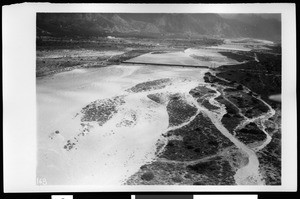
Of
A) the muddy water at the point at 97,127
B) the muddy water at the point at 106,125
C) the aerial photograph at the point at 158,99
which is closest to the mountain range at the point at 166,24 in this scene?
the aerial photograph at the point at 158,99

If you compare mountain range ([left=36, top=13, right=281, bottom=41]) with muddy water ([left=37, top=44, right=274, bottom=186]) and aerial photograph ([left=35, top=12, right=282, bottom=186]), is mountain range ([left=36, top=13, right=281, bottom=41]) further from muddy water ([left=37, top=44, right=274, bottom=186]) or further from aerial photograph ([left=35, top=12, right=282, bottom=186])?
muddy water ([left=37, top=44, right=274, bottom=186])

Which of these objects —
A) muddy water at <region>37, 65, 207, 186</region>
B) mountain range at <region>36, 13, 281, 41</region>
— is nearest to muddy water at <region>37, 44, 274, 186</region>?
muddy water at <region>37, 65, 207, 186</region>

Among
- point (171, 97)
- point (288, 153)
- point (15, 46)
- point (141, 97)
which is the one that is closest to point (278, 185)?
point (288, 153)

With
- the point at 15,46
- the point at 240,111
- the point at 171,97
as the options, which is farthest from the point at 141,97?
the point at 15,46

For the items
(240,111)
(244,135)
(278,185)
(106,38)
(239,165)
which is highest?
(106,38)

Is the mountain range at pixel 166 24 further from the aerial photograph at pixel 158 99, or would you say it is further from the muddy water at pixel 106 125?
the muddy water at pixel 106 125

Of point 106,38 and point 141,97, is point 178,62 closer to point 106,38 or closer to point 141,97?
point 141,97

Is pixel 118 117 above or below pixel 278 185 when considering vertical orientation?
above
